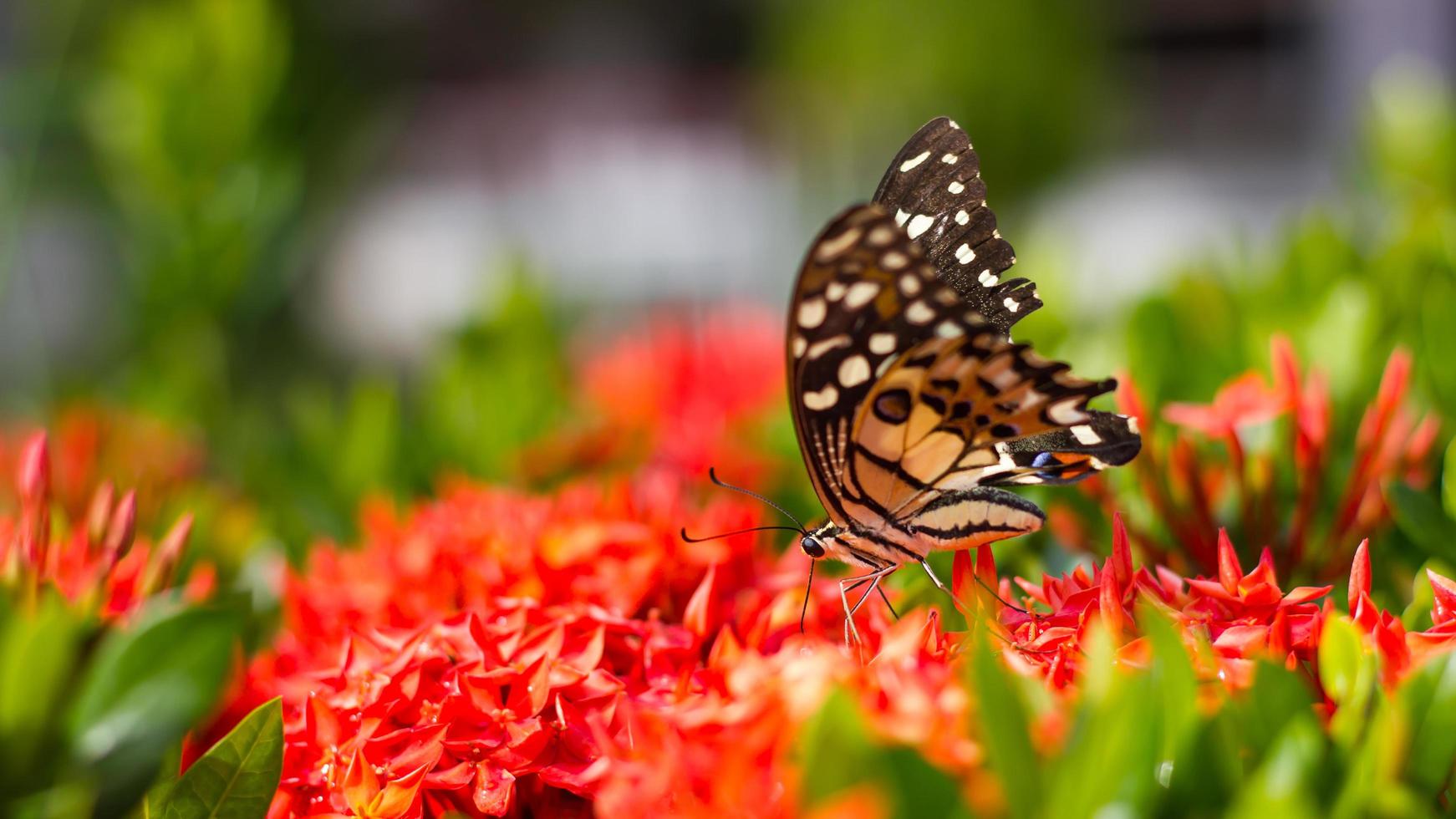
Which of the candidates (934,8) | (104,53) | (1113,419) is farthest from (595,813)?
(934,8)

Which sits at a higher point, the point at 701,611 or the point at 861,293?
the point at 861,293

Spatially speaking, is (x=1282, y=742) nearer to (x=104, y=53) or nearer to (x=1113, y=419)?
(x=1113, y=419)

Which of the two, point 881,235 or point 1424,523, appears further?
point 1424,523

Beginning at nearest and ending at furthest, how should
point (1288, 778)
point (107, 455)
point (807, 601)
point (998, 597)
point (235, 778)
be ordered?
1. point (1288, 778)
2. point (235, 778)
3. point (998, 597)
4. point (807, 601)
5. point (107, 455)

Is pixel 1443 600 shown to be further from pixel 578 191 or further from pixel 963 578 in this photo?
pixel 578 191

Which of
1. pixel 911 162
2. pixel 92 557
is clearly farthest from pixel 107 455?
pixel 911 162

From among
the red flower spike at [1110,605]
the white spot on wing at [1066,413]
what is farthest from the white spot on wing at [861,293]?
the red flower spike at [1110,605]

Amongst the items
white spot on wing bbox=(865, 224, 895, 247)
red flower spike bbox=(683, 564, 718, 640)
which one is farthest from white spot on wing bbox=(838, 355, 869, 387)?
red flower spike bbox=(683, 564, 718, 640)
